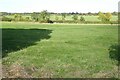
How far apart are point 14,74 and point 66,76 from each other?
3.33 m

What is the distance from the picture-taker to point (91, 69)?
2052 cm

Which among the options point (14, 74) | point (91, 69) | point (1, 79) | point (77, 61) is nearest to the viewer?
point (1, 79)

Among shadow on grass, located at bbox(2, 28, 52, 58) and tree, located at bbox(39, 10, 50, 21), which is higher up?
tree, located at bbox(39, 10, 50, 21)

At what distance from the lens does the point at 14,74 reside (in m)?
18.4

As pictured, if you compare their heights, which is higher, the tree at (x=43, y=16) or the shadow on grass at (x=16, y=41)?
the tree at (x=43, y=16)

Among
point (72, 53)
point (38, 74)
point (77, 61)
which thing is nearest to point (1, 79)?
point (38, 74)

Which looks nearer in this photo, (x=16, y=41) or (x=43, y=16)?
(x=16, y=41)

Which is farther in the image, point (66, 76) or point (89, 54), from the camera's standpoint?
point (89, 54)

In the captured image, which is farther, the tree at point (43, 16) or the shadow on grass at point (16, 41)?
the tree at point (43, 16)

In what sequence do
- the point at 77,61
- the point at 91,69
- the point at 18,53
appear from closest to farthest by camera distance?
the point at 91,69 → the point at 77,61 → the point at 18,53

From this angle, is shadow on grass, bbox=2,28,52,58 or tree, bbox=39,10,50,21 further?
tree, bbox=39,10,50,21

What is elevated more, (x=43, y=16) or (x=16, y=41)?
(x=43, y=16)

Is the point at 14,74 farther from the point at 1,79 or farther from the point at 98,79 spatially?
the point at 98,79

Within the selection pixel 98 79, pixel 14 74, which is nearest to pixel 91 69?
pixel 98 79
